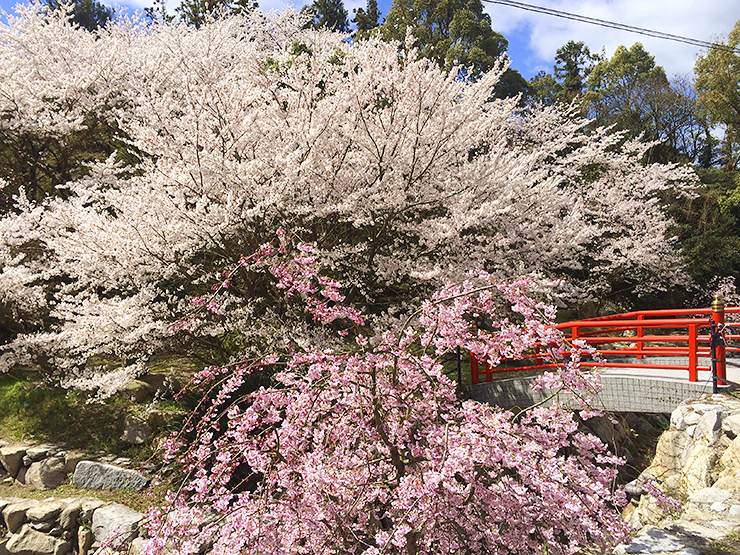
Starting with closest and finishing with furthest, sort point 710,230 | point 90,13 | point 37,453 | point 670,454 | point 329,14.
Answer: point 670,454 < point 37,453 < point 710,230 < point 329,14 < point 90,13

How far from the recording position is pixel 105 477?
6.74 metres

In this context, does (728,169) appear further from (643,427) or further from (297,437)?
(297,437)

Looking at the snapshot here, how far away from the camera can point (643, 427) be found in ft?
32.6

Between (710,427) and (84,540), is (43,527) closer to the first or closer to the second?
(84,540)

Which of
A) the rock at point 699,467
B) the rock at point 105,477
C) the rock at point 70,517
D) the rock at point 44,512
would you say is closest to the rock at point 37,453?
the rock at point 105,477

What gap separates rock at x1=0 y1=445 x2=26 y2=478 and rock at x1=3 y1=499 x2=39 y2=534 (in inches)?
35.6

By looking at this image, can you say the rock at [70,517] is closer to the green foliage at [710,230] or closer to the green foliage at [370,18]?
the green foliage at [710,230]

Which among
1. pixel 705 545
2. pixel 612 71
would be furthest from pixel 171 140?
pixel 612 71

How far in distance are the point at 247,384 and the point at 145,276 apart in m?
2.11

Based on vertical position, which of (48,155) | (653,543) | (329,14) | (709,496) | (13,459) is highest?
(329,14)

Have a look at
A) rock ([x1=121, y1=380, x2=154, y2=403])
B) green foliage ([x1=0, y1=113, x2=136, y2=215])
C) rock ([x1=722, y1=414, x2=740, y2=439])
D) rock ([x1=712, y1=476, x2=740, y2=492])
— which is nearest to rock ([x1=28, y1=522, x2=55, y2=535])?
rock ([x1=121, y1=380, x2=154, y2=403])

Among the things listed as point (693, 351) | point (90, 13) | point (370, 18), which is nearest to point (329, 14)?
point (370, 18)

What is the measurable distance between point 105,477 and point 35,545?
1.03 m

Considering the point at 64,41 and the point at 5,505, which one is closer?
the point at 5,505
